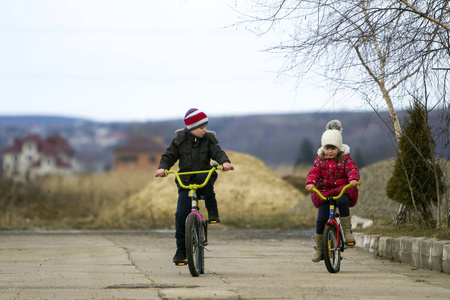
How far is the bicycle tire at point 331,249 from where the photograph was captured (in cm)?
881

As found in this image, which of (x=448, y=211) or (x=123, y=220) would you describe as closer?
(x=448, y=211)

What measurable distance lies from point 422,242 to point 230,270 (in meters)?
2.45

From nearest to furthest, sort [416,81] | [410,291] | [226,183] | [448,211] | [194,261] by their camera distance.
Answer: [410,291] < [194,261] < [416,81] < [448,211] < [226,183]

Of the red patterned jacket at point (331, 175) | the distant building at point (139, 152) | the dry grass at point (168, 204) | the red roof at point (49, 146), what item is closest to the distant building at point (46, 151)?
the red roof at point (49, 146)

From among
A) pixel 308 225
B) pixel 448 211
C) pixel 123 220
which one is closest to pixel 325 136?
pixel 448 211

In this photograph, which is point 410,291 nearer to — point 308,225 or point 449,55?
point 449,55

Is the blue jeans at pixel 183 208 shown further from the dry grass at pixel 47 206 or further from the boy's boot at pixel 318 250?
the dry grass at pixel 47 206

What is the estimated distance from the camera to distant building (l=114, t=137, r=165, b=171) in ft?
275

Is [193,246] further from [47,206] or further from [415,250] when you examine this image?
[47,206]

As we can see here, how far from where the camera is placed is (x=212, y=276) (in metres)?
8.45

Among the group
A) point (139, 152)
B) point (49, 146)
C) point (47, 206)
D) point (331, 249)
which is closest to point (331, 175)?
point (331, 249)

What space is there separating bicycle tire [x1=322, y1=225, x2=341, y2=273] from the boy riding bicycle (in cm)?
125

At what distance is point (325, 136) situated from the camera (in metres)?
9.28

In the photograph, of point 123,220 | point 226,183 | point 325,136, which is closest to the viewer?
point 325,136
